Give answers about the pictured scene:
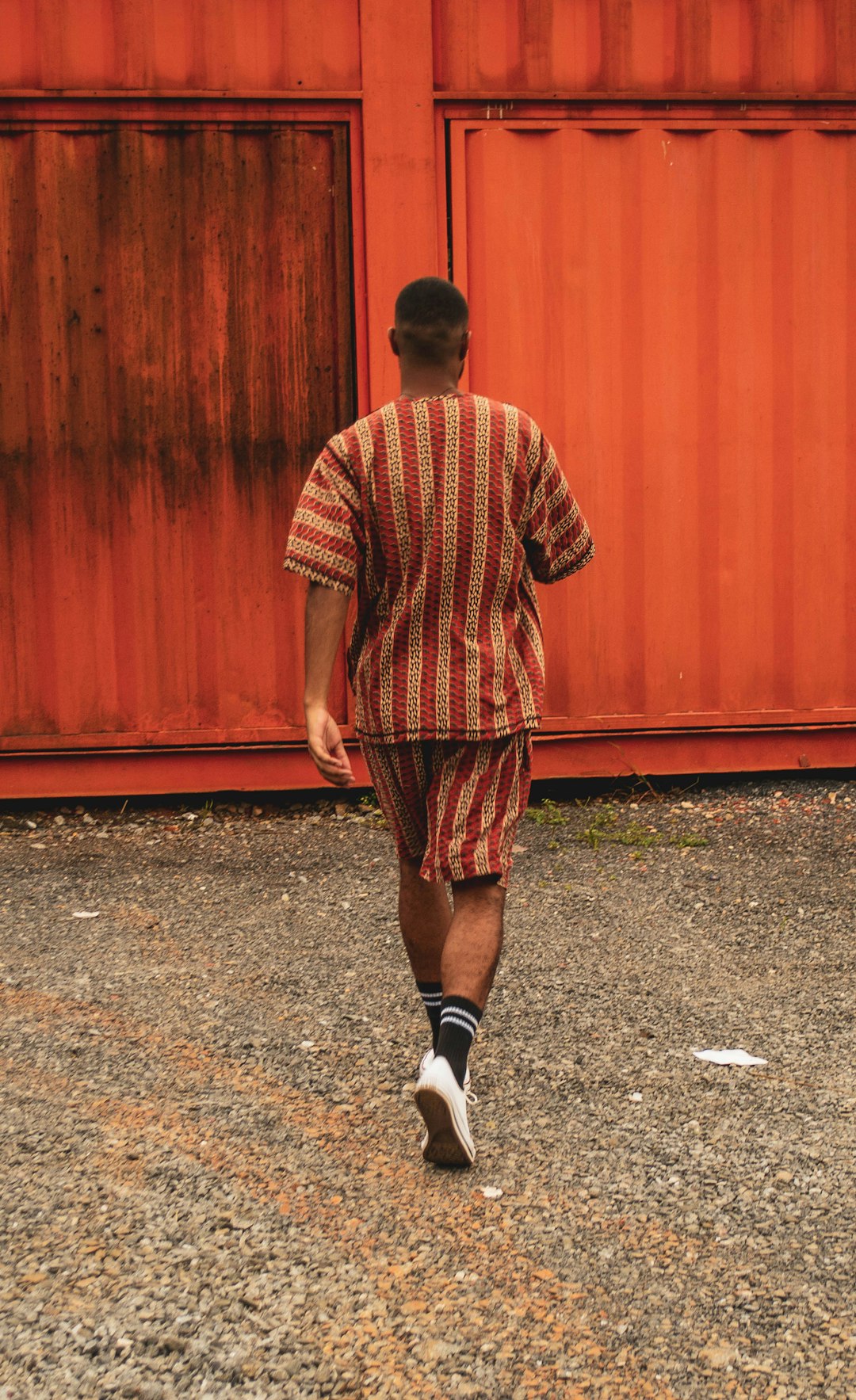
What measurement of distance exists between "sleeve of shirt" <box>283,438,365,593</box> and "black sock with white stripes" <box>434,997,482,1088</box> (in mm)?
834

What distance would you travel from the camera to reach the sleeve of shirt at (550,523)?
9.09ft

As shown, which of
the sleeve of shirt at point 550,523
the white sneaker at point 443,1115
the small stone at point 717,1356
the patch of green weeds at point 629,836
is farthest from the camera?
the patch of green weeds at point 629,836

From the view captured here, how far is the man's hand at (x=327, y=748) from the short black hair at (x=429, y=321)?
0.74 meters

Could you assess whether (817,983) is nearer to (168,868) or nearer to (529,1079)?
(529,1079)

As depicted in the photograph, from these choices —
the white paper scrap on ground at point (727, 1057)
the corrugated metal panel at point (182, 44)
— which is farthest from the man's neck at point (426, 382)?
the corrugated metal panel at point (182, 44)

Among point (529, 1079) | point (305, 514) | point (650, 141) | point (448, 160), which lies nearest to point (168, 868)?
point (529, 1079)

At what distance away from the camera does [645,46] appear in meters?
5.65

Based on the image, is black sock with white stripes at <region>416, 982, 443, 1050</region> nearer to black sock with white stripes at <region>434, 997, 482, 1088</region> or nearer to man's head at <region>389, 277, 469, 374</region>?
black sock with white stripes at <region>434, 997, 482, 1088</region>

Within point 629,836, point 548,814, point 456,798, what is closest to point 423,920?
point 456,798

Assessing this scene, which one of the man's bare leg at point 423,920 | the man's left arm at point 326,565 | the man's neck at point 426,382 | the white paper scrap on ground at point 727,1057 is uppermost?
the man's neck at point 426,382

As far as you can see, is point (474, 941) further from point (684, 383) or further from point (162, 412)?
point (684, 383)

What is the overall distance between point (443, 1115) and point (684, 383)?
13.3 ft

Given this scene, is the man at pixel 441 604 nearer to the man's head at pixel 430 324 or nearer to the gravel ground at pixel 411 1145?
the man's head at pixel 430 324

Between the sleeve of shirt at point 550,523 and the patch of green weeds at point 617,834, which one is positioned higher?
the sleeve of shirt at point 550,523
